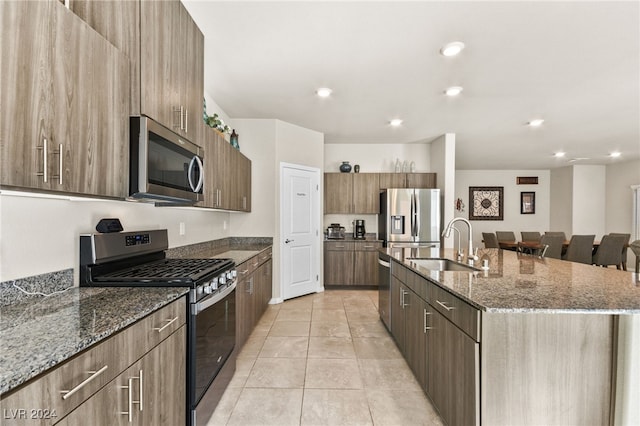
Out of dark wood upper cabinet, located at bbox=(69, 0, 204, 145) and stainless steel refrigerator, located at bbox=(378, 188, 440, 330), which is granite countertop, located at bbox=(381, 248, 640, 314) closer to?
dark wood upper cabinet, located at bbox=(69, 0, 204, 145)

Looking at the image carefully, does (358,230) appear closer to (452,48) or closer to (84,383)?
(452,48)

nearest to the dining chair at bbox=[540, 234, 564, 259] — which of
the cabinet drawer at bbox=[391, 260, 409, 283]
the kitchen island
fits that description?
the cabinet drawer at bbox=[391, 260, 409, 283]

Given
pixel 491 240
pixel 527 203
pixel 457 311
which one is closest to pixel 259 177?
pixel 457 311

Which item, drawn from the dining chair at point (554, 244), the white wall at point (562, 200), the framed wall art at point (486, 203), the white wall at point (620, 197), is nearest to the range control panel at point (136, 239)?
the dining chair at point (554, 244)

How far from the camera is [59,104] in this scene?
1062 mm

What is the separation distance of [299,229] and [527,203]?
6.85 metres

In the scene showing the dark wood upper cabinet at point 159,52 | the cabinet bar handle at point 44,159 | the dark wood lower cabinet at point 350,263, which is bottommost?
the dark wood lower cabinet at point 350,263

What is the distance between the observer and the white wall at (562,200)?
24.6ft

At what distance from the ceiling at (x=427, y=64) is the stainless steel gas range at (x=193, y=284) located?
65.0 inches

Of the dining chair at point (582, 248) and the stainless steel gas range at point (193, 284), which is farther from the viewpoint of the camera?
the dining chair at point (582, 248)

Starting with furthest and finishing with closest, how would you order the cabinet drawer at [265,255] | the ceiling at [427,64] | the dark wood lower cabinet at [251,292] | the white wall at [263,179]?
1. the white wall at [263,179]
2. the cabinet drawer at [265,255]
3. the dark wood lower cabinet at [251,292]
4. the ceiling at [427,64]

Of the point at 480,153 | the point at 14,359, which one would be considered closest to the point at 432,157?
the point at 480,153

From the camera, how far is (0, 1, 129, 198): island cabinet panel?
91 cm

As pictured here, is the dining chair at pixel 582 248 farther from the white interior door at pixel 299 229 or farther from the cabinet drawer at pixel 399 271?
the white interior door at pixel 299 229
